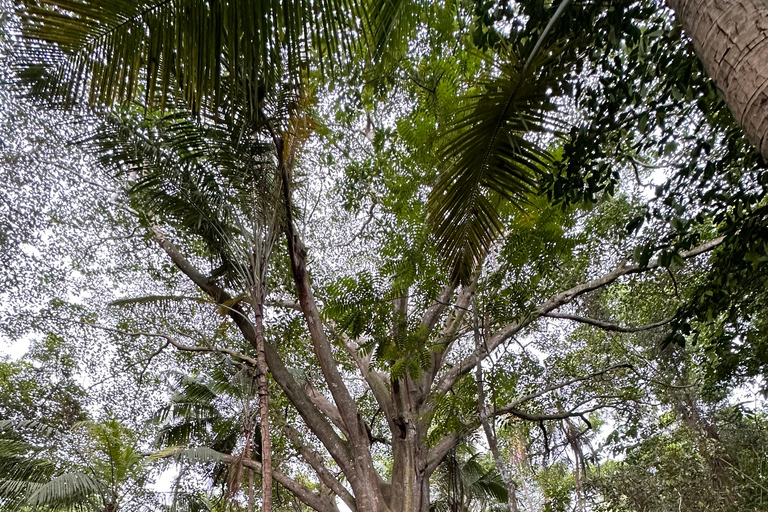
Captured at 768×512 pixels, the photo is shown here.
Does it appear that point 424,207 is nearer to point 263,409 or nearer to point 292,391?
point 263,409

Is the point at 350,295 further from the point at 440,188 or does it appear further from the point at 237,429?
the point at 237,429

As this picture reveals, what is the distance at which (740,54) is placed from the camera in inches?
33.4

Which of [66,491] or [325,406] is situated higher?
[325,406]

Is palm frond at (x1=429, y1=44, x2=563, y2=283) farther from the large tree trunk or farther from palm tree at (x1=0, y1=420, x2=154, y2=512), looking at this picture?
palm tree at (x1=0, y1=420, x2=154, y2=512)

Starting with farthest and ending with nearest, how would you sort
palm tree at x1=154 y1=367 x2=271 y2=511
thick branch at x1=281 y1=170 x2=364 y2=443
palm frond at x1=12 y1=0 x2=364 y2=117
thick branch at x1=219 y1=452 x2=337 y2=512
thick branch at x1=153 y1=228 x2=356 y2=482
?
palm tree at x1=154 y1=367 x2=271 y2=511 < thick branch at x1=219 y1=452 x2=337 y2=512 < thick branch at x1=153 y1=228 x2=356 y2=482 < thick branch at x1=281 y1=170 x2=364 y2=443 < palm frond at x1=12 y1=0 x2=364 y2=117

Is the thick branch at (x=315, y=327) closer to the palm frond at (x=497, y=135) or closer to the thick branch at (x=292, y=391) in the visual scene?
the thick branch at (x=292, y=391)

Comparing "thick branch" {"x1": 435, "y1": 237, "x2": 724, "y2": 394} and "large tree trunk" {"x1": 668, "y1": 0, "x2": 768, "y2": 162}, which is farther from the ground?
"thick branch" {"x1": 435, "y1": 237, "x2": 724, "y2": 394}

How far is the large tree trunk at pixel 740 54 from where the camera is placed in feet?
2.65

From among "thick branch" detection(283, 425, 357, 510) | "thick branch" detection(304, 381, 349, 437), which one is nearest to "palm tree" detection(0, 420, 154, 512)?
"thick branch" detection(283, 425, 357, 510)

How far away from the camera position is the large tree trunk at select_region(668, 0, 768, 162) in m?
0.81

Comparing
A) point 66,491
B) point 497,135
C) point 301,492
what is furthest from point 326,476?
point 497,135

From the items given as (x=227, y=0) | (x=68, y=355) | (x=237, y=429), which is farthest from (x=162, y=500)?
(x=227, y=0)

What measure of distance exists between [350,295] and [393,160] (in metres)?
1.59

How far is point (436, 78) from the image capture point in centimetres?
427
